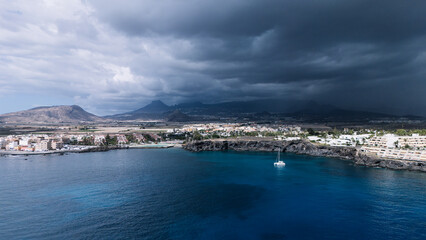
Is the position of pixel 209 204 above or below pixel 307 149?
below

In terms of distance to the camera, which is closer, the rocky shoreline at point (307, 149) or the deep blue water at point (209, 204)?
the deep blue water at point (209, 204)

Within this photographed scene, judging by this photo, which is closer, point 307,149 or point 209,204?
point 209,204

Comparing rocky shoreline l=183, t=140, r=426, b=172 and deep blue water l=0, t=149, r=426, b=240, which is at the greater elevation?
rocky shoreline l=183, t=140, r=426, b=172

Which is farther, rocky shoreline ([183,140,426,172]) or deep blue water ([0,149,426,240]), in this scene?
rocky shoreline ([183,140,426,172])

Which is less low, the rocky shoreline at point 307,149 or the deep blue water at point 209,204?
the rocky shoreline at point 307,149
